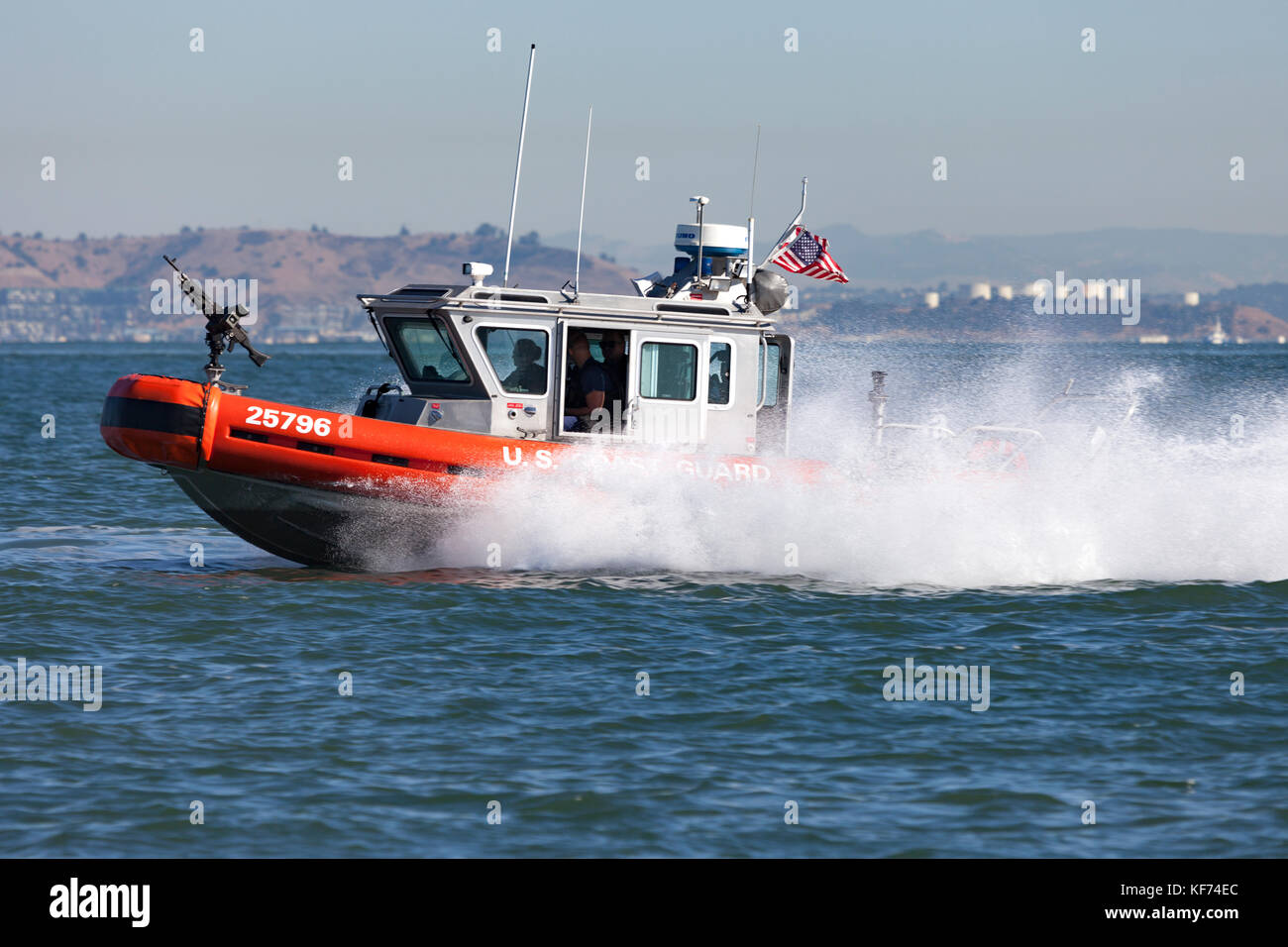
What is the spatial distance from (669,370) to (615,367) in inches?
18.3

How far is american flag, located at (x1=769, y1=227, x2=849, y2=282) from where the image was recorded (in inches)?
527

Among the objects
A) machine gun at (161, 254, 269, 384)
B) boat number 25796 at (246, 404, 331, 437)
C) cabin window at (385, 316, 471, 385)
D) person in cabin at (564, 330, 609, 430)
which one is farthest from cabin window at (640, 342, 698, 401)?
machine gun at (161, 254, 269, 384)

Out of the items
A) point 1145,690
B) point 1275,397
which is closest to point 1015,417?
point 1145,690

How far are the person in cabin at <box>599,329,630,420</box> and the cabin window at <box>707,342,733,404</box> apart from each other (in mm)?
759

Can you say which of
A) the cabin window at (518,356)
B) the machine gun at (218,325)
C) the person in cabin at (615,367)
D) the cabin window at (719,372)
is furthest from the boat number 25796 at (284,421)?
the cabin window at (719,372)

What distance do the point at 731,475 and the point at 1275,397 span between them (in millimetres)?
37339

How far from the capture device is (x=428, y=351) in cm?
1271

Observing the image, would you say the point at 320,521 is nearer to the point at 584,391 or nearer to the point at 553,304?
the point at 584,391

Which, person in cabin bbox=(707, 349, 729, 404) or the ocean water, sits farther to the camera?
person in cabin bbox=(707, 349, 729, 404)

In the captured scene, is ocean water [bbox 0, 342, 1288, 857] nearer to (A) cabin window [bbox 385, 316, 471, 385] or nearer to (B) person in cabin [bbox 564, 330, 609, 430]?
(B) person in cabin [bbox 564, 330, 609, 430]

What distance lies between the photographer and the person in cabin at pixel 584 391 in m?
12.7

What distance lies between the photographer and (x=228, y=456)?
1198cm

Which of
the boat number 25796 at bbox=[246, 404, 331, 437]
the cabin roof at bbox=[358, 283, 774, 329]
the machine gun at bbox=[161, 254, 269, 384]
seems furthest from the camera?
the cabin roof at bbox=[358, 283, 774, 329]
